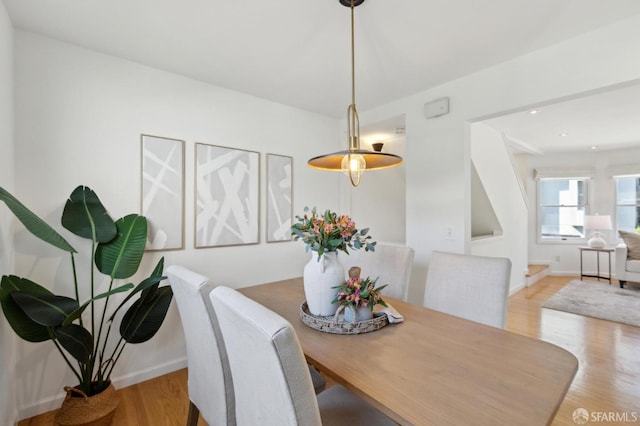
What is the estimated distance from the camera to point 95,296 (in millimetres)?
1902

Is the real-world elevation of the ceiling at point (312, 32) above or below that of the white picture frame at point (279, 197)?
above

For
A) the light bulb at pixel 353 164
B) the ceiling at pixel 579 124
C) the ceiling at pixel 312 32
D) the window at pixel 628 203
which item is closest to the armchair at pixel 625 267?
the window at pixel 628 203

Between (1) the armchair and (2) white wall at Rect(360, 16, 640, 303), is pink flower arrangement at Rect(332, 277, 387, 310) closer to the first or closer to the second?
(2) white wall at Rect(360, 16, 640, 303)

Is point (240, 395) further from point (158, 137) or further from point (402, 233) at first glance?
point (402, 233)

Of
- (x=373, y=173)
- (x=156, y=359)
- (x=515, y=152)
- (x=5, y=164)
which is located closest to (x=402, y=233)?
(x=373, y=173)

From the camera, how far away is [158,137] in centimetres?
232

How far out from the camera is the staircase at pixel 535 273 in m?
5.00

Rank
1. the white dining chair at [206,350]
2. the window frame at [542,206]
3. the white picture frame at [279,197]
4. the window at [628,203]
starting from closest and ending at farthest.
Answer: the white dining chair at [206,350] → the white picture frame at [279,197] → the window at [628,203] → the window frame at [542,206]

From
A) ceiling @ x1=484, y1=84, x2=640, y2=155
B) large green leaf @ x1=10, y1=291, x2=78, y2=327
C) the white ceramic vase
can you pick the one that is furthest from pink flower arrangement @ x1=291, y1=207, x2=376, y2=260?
ceiling @ x1=484, y1=84, x2=640, y2=155

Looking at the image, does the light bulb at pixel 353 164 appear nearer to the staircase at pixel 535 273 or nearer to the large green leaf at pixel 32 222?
the large green leaf at pixel 32 222

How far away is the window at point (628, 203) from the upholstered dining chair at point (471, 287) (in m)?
5.98

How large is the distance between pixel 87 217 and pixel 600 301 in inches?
230

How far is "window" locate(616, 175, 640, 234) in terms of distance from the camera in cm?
547

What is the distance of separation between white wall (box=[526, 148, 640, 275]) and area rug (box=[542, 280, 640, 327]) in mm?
804
